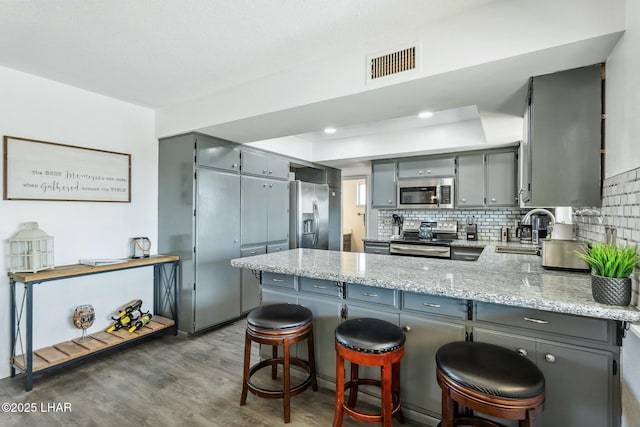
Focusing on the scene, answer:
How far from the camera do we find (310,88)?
232cm

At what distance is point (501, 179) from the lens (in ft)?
13.3

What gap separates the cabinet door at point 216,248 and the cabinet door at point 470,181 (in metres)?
3.00

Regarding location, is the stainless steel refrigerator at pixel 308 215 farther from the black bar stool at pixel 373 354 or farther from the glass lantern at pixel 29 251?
the black bar stool at pixel 373 354

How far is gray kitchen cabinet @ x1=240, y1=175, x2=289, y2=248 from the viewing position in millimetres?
3871

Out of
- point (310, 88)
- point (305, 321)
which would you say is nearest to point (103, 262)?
point (305, 321)

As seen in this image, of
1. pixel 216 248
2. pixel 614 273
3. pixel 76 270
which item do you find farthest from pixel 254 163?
pixel 614 273

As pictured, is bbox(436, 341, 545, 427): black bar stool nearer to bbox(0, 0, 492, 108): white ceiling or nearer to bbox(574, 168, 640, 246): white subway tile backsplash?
bbox(574, 168, 640, 246): white subway tile backsplash

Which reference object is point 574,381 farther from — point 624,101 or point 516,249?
point 516,249

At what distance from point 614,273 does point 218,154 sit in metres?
3.39

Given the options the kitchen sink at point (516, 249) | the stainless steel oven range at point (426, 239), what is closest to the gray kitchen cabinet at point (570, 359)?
the kitchen sink at point (516, 249)

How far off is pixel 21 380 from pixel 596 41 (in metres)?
4.34

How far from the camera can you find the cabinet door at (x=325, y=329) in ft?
7.18

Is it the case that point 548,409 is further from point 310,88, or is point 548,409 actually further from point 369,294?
point 310,88

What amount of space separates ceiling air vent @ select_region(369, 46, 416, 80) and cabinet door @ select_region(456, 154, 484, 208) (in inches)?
107
